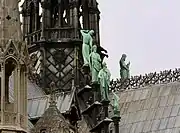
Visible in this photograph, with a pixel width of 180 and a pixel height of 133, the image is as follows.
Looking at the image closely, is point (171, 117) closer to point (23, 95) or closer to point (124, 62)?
point (124, 62)

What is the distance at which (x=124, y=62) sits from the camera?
6134 centimetres

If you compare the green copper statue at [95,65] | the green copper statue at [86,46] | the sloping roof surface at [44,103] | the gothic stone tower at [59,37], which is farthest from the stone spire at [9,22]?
the gothic stone tower at [59,37]

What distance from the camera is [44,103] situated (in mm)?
46344

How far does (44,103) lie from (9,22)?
22916mm

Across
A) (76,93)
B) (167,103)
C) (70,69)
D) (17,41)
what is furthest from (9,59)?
(167,103)

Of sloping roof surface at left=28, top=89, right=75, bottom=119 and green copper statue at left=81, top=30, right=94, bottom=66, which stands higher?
green copper statue at left=81, top=30, right=94, bottom=66

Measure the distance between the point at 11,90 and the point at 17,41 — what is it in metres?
2.11

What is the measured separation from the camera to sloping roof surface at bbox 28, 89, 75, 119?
44.3 meters

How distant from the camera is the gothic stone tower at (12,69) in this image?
22.8m

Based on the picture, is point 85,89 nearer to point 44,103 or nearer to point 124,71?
point 44,103

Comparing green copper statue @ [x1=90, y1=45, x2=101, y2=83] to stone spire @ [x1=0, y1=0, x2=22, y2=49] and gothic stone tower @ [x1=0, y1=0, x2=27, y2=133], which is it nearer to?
gothic stone tower @ [x1=0, y1=0, x2=27, y2=133]

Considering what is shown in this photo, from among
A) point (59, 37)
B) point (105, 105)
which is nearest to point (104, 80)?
point (105, 105)

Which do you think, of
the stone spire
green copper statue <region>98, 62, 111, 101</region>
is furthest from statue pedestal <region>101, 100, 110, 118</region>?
the stone spire

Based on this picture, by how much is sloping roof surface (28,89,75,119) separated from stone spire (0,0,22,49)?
19.5 meters
